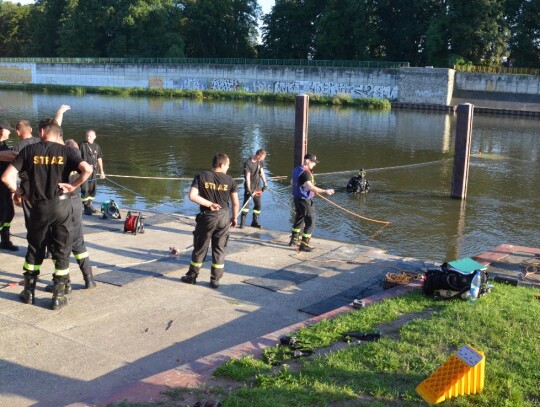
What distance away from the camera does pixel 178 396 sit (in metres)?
4.70

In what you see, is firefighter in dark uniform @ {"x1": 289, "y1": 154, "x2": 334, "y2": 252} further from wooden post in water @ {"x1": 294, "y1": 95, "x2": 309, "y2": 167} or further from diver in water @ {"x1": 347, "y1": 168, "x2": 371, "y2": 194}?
wooden post in water @ {"x1": 294, "y1": 95, "x2": 309, "y2": 167}

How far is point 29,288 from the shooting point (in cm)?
693

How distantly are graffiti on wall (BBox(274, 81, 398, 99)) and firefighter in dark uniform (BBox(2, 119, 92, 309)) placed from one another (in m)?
55.8

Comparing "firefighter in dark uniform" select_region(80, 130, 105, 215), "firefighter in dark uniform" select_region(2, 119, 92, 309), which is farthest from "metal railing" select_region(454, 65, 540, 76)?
"firefighter in dark uniform" select_region(2, 119, 92, 309)

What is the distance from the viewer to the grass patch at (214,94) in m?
57.9

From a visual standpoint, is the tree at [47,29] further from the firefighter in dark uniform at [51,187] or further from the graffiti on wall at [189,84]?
the firefighter in dark uniform at [51,187]

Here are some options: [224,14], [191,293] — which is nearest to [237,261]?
[191,293]

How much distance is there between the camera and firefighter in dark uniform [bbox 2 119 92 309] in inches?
258

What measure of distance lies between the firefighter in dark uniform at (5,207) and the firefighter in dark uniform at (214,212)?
3.02 m

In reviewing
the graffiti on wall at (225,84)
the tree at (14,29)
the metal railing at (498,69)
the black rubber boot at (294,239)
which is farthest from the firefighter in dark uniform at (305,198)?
the tree at (14,29)

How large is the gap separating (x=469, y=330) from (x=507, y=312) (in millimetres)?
847

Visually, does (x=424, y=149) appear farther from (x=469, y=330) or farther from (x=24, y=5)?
(x=24, y=5)

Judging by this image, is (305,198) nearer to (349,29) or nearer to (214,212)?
(214,212)

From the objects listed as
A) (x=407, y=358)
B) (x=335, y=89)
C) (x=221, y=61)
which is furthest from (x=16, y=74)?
(x=407, y=358)
